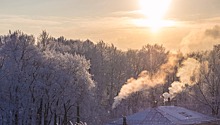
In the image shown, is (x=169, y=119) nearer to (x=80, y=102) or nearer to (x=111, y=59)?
(x=80, y=102)

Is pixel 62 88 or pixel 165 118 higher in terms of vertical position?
pixel 62 88

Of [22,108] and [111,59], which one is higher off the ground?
[111,59]

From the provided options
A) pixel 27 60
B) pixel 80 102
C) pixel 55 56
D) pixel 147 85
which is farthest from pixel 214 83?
pixel 27 60

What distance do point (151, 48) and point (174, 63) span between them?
12170 mm

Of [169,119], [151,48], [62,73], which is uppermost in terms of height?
[151,48]

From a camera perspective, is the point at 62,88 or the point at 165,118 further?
the point at 62,88

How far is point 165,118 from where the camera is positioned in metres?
32.0

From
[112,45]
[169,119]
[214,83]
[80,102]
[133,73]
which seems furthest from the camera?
[112,45]

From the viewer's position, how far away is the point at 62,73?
44.5m

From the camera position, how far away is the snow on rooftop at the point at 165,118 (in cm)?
3189

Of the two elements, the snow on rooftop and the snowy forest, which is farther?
the snowy forest

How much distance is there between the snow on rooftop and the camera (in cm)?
3189

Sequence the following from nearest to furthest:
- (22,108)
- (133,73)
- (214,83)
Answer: (22,108)
(214,83)
(133,73)

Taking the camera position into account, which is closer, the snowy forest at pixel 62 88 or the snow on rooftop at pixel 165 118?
the snow on rooftop at pixel 165 118
